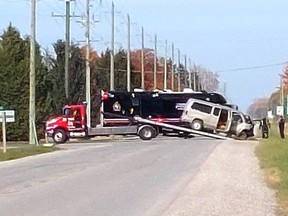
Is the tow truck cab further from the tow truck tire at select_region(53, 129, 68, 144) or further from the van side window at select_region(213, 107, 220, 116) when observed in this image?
the van side window at select_region(213, 107, 220, 116)

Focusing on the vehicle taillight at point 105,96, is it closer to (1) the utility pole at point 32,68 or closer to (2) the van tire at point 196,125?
(2) the van tire at point 196,125

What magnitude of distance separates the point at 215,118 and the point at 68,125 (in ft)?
33.8

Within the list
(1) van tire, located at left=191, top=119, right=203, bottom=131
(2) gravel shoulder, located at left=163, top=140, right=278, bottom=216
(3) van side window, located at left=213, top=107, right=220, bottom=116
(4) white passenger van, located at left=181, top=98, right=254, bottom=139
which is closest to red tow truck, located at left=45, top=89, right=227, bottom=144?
(1) van tire, located at left=191, top=119, right=203, bottom=131

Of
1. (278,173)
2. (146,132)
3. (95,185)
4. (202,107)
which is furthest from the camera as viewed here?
(202,107)

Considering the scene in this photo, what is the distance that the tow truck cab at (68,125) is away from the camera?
2438 inches

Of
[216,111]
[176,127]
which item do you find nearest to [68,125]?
[176,127]

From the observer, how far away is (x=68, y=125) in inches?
2456

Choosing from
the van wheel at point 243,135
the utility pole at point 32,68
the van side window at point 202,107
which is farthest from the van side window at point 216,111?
the utility pole at point 32,68

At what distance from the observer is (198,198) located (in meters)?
19.3

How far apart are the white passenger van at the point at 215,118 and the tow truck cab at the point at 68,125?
7337 millimetres

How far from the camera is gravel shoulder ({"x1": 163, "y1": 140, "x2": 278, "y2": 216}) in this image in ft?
55.1

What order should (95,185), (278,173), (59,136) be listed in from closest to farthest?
(95,185)
(278,173)
(59,136)

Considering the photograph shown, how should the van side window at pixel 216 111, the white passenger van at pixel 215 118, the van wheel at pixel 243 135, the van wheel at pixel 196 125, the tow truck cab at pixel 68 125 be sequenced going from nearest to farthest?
the tow truck cab at pixel 68 125, the van side window at pixel 216 111, the white passenger van at pixel 215 118, the van wheel at pixel 196 125, the van wheel at pixel 243 135

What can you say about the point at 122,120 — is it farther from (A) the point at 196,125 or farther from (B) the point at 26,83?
(B) the point at 26,83
